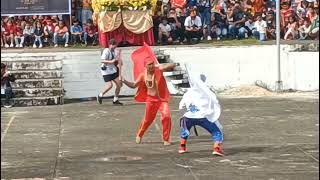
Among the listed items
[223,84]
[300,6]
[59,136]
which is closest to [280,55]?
[223,84]

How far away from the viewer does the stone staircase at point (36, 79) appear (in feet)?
60.3

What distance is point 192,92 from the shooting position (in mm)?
10531

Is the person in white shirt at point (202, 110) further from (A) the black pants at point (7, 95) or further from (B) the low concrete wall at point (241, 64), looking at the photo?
(B) the low concrete wall at point (241, 64)

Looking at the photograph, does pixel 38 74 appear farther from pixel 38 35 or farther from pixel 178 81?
pixel 38 35

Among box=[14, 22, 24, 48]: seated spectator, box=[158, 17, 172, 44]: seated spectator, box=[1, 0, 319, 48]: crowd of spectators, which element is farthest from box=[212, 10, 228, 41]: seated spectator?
box=[14, 22, 24, 48]: seated spectator

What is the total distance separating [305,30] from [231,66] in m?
4.00

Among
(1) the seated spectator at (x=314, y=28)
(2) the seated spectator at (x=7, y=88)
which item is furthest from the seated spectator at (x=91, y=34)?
(1) the seated spectator at (x=314, y=28)

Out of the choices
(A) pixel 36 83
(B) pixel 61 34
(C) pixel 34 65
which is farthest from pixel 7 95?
(B) pixel 61 34

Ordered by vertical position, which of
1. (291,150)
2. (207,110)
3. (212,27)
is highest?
(212,27)

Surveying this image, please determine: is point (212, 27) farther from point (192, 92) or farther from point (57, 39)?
point (192, 92)

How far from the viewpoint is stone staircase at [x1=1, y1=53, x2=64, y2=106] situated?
1838 cm

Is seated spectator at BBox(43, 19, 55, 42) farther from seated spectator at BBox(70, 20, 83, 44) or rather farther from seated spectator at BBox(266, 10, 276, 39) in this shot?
seated spectator at BBox(266, 10, 276, 39)

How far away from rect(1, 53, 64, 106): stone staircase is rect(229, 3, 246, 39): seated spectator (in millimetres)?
6879

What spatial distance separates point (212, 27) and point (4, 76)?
28.6ft
